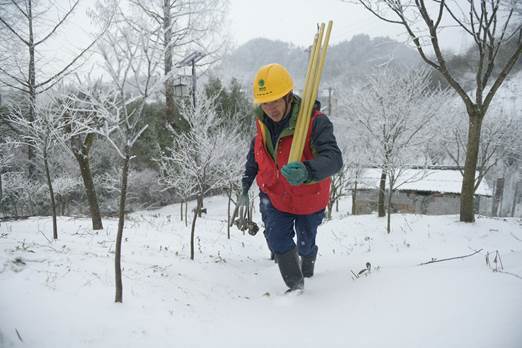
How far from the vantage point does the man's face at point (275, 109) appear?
243 centimetres

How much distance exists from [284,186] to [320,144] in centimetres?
54

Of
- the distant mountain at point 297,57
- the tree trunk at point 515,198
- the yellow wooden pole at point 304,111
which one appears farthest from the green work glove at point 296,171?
the distant mountain at point 297,57

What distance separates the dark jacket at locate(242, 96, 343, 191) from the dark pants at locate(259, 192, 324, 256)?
0.71 meters

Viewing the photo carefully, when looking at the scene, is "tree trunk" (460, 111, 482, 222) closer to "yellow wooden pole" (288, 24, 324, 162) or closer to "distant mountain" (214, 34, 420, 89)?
"yellow wooden pole" (288, 24, 324, 162)

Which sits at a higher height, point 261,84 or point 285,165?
point 261,84

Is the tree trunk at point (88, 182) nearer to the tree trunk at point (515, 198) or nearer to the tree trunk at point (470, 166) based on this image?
the tree trunk at point (470, 166)

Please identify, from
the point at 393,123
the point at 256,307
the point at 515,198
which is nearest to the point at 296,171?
the point at 256,307

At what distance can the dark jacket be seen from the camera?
2.12 metres

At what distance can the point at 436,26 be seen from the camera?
528 cm

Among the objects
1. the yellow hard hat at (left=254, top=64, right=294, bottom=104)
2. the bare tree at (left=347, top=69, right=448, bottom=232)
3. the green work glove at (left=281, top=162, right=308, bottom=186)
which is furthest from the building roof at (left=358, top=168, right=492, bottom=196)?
the green work glove at (left=281, top=162, right=308, bottom=186)

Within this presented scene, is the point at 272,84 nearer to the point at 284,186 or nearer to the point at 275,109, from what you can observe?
the point at 275,109

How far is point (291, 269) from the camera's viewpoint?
8.63 ft

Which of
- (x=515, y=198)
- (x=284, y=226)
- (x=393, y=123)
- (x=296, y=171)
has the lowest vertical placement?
(x=515, y=198)

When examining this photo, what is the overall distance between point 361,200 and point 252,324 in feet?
67.4
